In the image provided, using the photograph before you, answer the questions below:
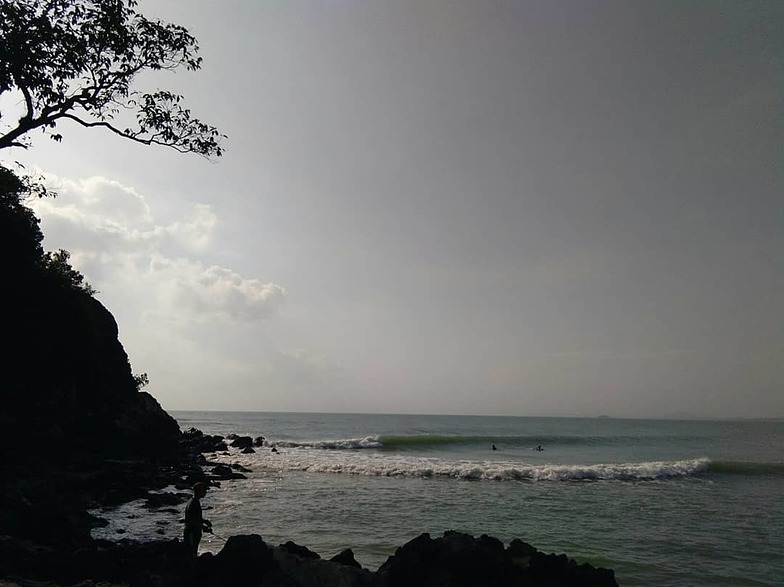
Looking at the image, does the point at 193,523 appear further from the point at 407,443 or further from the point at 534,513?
the point at 407,443

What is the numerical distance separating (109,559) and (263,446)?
40409 millimetres

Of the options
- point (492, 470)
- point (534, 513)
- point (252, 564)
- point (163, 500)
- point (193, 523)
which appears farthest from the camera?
point (492, 470)

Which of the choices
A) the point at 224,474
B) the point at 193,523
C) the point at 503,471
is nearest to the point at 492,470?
the point at 503,471

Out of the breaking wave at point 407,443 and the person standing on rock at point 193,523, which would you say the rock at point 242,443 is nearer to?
the breaking wave at point 407,443

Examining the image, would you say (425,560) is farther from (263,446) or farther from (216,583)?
(263,446)

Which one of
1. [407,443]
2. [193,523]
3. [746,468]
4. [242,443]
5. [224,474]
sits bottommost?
[407,443]

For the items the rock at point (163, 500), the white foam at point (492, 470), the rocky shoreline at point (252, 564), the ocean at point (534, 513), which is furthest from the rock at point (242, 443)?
the rocky shoreline at point (252, 564)

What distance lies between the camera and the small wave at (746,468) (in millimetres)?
31734

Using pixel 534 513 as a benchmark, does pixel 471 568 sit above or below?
above

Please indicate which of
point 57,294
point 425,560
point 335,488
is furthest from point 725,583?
point 57,294

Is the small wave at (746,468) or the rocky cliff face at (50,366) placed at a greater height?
the rocky cliff face at (50,366)

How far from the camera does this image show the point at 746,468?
33000 millimetres

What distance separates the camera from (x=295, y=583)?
7703 millimetres

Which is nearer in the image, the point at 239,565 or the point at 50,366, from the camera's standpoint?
the point at 239,565
